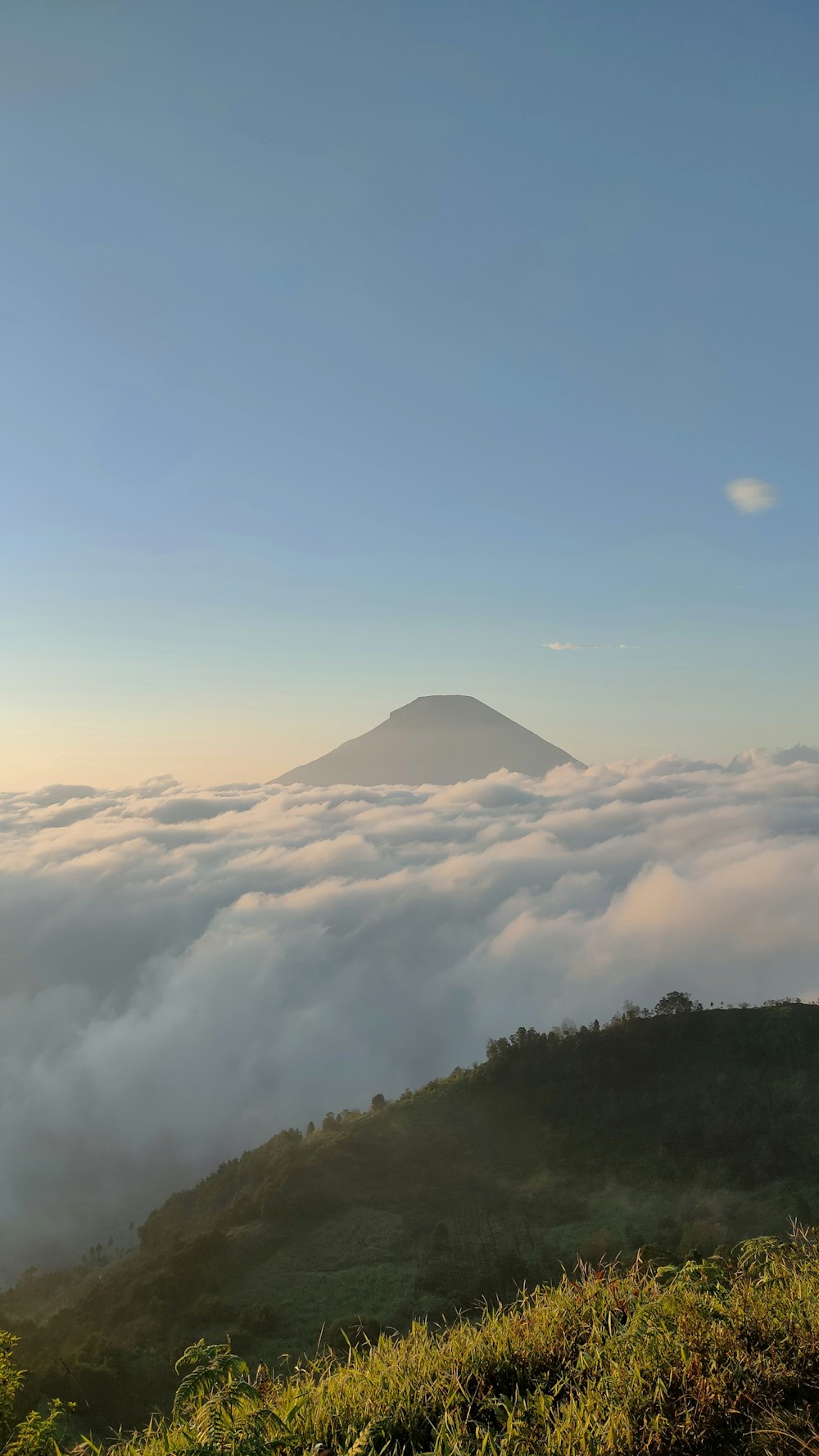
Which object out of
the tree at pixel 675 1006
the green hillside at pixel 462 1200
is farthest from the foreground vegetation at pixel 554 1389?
the tree at pixel 675 1006

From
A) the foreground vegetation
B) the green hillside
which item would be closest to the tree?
the green hillside

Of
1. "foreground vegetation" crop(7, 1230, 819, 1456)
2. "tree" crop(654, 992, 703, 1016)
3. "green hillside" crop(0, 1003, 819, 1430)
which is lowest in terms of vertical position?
"green hillside" crop(0, 1003, 819, 1430)

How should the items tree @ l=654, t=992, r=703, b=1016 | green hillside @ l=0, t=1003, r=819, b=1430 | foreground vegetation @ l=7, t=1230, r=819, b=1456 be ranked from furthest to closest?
tree @ l=654, t=992, r=703, b=1016
green hillside @ l=0, t=1003, r=819, b=1430
foreground vegetation @ l=7, t=1230, r=819, b=1456

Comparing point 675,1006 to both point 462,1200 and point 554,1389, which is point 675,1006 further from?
point 554,1389

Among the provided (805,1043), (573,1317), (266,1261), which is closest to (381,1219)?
(266,1261)

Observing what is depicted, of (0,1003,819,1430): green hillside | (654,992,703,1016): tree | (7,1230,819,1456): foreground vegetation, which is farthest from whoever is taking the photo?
(654,992,703,1016): tree

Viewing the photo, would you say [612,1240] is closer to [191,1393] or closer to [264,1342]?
[264,1342]

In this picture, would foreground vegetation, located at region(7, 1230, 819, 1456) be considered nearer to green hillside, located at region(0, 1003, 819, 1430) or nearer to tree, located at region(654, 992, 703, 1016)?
green hillside, located at region(0, 1003, 819, 1430)
